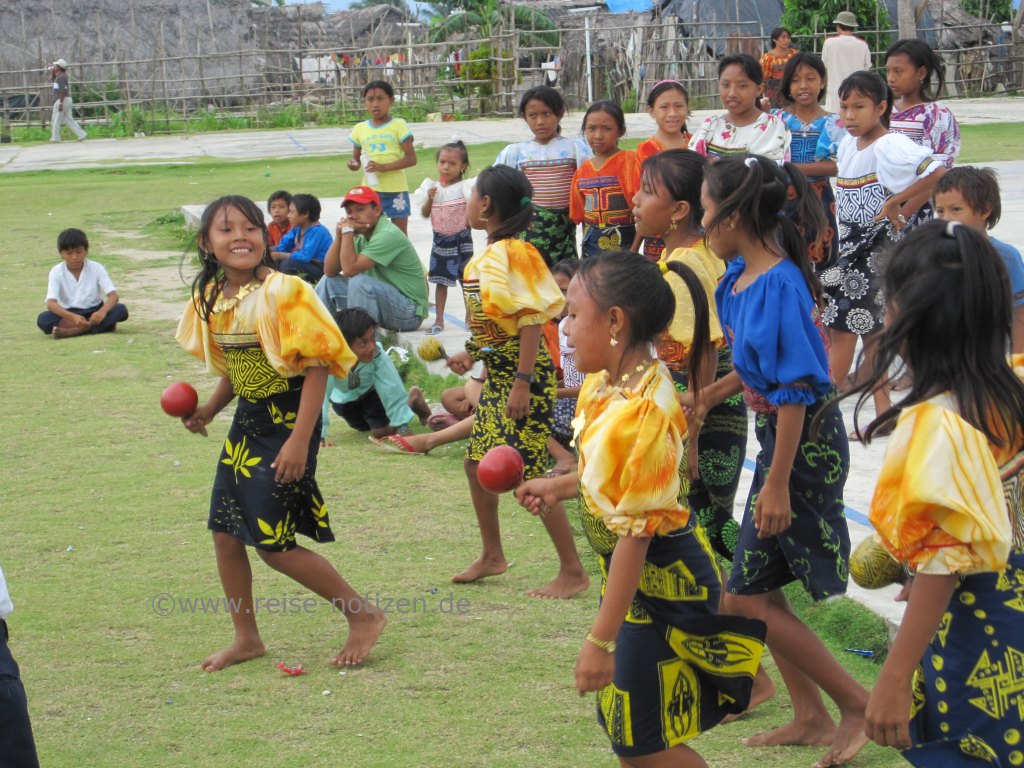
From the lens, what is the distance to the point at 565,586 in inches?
189

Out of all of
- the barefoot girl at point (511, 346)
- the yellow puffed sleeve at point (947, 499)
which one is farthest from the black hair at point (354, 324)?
the yellow puffed sleeve at point (947, 499)

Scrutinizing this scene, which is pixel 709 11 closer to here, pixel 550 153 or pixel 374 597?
pixel 550 153

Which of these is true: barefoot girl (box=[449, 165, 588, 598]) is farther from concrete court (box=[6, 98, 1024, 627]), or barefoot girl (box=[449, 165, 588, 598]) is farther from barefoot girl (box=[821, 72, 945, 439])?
concrete court (box=[6, 98, 1024, 627])

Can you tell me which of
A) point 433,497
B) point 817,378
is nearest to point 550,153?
point 433,497

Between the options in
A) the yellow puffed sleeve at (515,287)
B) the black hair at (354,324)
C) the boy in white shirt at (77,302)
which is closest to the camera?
the yellow puffed sleeve at (515,287)

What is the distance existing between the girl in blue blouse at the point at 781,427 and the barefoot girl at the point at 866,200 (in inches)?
116

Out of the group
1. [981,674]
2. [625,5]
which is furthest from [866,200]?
[625,5]

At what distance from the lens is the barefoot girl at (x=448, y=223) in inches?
366

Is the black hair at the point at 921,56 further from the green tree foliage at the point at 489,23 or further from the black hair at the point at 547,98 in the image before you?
the green tree foliage at the point at 489,23

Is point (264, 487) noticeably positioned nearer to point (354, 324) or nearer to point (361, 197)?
point (354, 324)

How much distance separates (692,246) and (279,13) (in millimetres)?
40745

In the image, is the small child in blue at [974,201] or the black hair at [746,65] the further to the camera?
the black hair at [746,65]

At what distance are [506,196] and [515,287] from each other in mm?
394

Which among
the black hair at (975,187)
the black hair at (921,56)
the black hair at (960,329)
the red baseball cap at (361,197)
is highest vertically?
the black hair at (921,56)
